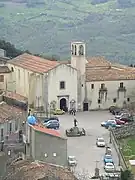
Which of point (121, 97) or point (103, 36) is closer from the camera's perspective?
point (121, 97)

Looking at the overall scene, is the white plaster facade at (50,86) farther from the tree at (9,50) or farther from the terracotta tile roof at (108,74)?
the tree at (9,50)

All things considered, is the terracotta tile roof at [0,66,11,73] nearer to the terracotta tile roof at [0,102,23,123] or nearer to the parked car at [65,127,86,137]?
the parked car at [65,127,86,137]

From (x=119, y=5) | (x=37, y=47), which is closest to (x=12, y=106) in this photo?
(x=37, y=47)

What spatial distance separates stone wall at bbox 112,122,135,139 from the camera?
4994 cm

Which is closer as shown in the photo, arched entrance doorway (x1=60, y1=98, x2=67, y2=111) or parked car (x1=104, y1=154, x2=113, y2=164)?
parked car (x1=104, y1=154, x2=113, y2=164)

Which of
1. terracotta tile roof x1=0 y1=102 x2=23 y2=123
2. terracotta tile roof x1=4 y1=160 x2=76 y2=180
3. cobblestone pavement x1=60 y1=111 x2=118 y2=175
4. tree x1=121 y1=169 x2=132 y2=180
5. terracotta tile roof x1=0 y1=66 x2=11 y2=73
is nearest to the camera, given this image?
terracotta tile roof x1=4 y1=160 x2=76 y2=180

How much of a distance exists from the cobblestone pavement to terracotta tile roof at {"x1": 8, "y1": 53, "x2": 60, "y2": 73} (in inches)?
146

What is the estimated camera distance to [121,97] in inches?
2324

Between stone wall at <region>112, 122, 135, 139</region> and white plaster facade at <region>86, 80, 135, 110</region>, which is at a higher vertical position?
white plaster facade at <region>86, 80, 135, 110</region>

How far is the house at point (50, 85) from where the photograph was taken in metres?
56.7

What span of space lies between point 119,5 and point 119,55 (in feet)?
202

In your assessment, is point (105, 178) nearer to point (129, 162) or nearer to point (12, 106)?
point (129, 162)

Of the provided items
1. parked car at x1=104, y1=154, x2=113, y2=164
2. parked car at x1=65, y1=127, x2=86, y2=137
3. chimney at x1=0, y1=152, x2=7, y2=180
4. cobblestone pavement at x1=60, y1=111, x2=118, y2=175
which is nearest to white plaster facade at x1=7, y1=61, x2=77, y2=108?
cobblestone pavement at x1=60, y1=111, x2=118, y2=175

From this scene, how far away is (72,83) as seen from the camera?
5753 centimetres
